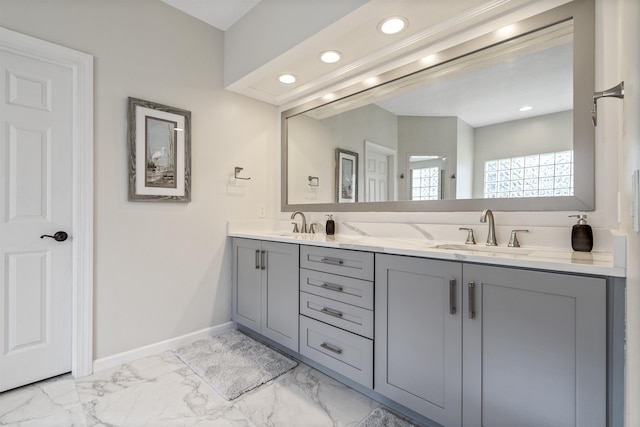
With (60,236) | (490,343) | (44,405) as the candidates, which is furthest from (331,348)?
(60,236)

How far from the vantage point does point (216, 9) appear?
7.60 ft

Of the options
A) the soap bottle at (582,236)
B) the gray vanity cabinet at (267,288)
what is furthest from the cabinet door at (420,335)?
the gray vanity cabinet at (267,288)

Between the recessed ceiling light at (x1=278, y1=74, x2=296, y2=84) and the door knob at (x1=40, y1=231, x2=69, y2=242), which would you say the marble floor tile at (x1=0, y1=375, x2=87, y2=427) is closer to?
the door knob at (x1=40, y1=231, x2=69, y2=242)

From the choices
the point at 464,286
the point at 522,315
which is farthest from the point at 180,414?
the point at 522,315

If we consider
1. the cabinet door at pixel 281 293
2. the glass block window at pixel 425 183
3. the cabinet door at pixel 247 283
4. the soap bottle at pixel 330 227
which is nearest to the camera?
the glass block window at pixel 425 183

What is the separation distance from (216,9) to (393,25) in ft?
4.70

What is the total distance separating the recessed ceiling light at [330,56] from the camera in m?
2.09

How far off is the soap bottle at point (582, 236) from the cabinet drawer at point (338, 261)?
92 cm

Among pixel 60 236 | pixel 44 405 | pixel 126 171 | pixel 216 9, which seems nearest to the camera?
pixel 44 405

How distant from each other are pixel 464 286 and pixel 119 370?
2171 mm

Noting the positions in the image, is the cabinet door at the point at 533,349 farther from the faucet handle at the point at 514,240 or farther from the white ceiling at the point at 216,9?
the white ceiling at the point at 216,9

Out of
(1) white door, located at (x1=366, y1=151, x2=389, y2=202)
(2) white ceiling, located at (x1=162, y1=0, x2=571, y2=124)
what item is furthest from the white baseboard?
(2) white ceiling, located at (x1=162, y1=0, x2=571, y2=124)

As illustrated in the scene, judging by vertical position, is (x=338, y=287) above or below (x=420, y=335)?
above

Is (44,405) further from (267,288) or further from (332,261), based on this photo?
(332,261)
